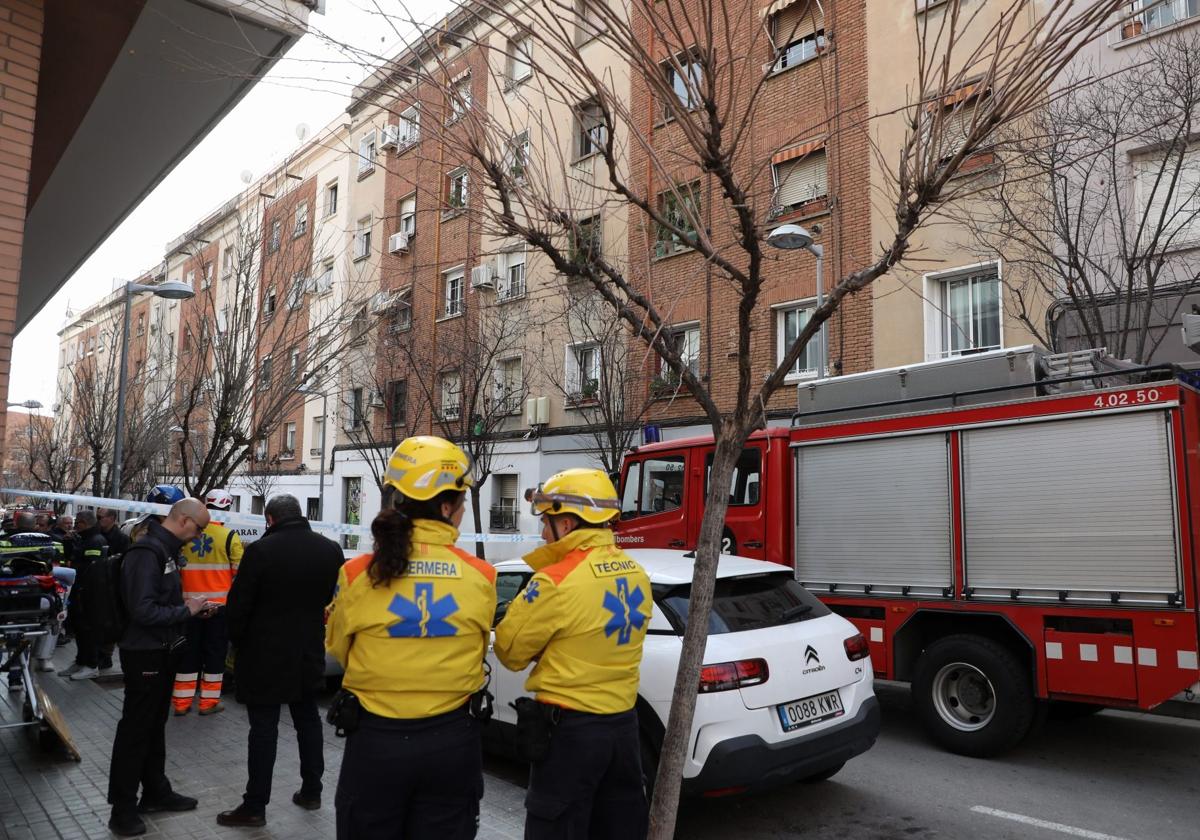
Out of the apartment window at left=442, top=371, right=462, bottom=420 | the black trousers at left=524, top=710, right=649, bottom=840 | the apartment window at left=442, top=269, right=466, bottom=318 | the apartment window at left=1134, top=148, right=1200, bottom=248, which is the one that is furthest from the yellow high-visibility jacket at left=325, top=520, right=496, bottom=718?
the apartment window at left=442, top=269, right=466, bottom=318

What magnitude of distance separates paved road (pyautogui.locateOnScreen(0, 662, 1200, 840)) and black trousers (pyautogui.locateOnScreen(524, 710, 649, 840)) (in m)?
1.72

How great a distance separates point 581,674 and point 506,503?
18.2 meters

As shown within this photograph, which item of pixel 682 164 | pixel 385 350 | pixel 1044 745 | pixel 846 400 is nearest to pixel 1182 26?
pixel 846 400

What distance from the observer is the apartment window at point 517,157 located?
142 inches

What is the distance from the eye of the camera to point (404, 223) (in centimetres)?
2531

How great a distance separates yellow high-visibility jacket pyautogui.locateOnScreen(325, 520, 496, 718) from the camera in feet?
9.13

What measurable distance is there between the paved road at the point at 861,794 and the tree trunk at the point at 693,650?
65.0 inches

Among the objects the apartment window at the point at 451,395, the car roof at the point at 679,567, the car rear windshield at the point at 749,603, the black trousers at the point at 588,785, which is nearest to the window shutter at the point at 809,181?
the apartment window at the point at 451,395

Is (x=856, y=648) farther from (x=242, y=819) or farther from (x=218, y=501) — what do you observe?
(x=218, y=501)

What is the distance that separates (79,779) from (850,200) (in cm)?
1349

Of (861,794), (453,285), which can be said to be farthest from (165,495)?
(453,285)

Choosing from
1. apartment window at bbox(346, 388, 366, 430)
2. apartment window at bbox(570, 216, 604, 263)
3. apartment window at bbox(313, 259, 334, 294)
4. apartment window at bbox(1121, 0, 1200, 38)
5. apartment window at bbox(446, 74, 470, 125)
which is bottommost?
apartment window at bbox(570, 216, 604, 263)

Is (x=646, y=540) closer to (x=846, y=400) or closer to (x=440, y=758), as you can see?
(x=846, y=400)

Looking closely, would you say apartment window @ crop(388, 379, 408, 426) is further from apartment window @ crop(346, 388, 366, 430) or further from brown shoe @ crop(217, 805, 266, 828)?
brown shoe @ crop(217, 805, 266, 828)
